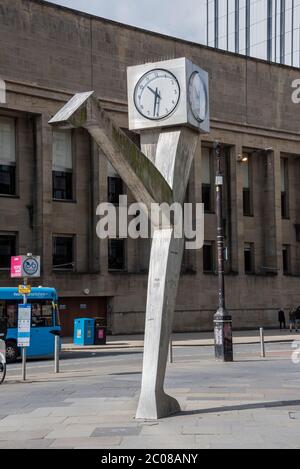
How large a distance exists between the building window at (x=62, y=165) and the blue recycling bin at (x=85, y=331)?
985 cm

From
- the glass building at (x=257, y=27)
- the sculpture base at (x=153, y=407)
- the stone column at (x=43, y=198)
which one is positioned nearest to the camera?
the sculpture base at (x=153, y=407)

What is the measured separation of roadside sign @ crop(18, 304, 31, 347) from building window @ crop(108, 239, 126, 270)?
78.9 feet

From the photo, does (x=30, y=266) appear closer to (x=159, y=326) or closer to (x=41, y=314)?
(x=41, y=314)

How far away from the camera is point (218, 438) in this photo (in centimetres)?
926

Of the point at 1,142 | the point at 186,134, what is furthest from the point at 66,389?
the point at 1,142

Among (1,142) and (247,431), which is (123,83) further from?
(247,431)

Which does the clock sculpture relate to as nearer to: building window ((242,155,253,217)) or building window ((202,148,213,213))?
building window ((202,148,213,213))

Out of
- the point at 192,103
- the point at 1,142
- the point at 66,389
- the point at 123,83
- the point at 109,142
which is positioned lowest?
the point at 66,389

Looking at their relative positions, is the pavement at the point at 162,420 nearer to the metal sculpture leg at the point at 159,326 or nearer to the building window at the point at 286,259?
the metal sculpture leg at the point at 159,326

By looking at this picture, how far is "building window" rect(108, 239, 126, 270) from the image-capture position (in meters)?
43.1

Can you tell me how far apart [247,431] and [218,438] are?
695 mm

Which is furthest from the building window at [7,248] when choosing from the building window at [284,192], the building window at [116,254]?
the building window at [284,192]

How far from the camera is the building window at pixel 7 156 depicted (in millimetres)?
39531

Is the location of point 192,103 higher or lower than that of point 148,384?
higher
